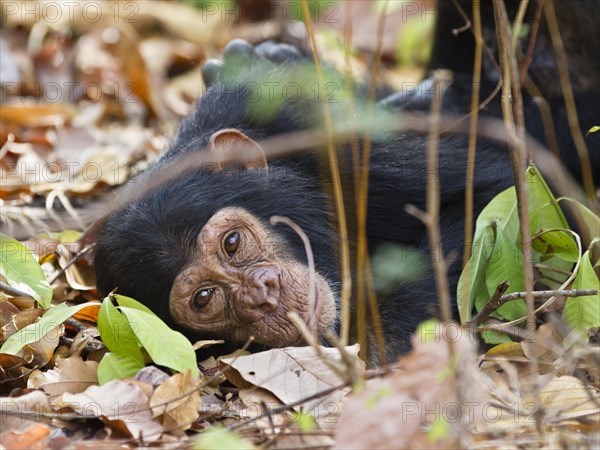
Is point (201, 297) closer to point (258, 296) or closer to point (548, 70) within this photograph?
point (258, 296)

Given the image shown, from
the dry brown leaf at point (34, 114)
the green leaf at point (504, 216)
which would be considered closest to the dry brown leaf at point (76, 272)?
the green leaf at point (504, 216)

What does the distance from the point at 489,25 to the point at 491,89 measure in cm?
41

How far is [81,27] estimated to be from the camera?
900cm

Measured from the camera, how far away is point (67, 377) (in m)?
3.69

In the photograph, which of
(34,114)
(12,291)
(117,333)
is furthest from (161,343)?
(34,114)

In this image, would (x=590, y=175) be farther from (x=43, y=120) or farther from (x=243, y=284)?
(x=43, y=120)

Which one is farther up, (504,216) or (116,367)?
(504,216)

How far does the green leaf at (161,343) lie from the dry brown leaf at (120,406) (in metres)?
0.15

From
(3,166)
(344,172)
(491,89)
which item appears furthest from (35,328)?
(491,89)

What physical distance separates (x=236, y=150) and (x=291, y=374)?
1.46 meters

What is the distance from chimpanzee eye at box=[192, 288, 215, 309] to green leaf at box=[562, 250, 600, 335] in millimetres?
1554

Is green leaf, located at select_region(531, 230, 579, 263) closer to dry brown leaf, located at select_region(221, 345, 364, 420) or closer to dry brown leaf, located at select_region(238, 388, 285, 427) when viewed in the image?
dry brown leaf, located at select_region(221, 345, 364, 420)

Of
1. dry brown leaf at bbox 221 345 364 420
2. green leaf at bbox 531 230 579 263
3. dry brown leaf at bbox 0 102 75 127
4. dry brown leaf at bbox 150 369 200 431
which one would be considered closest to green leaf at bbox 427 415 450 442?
dry brown leaf at bbox 221 345 364 420

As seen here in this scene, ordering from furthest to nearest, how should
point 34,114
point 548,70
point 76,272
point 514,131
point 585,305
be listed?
point 34,114
point 548,70
point 76,272
point 585,305
point 514,131
